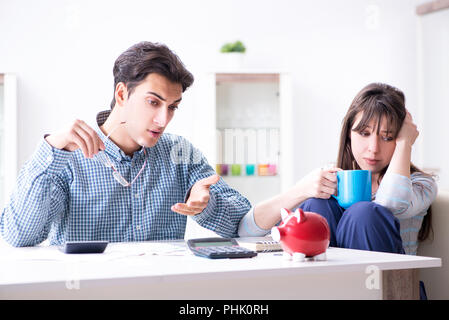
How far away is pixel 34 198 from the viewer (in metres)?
1.44

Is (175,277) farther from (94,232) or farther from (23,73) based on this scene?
(23,73)

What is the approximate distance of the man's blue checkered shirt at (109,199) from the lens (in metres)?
1.44

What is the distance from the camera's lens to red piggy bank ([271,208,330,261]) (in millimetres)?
1026

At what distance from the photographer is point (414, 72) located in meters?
4.20

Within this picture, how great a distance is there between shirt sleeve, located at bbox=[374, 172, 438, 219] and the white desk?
408mm

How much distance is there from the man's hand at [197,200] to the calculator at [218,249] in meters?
0.17

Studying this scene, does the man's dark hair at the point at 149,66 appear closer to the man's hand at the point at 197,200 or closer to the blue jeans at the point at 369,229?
the man's hand at the point at 197,200

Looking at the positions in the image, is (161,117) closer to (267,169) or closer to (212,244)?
(212,244)

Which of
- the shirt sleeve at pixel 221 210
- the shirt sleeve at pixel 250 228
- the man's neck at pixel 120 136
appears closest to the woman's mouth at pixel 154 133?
the man's neck at pixel 120 136

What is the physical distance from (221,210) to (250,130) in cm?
222

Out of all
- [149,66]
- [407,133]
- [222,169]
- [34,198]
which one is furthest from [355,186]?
[222,169]

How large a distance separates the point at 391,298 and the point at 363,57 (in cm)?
337
